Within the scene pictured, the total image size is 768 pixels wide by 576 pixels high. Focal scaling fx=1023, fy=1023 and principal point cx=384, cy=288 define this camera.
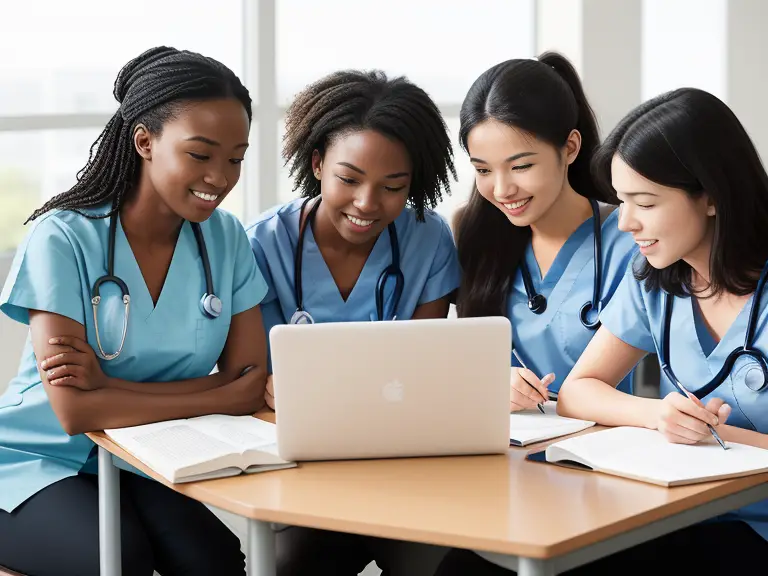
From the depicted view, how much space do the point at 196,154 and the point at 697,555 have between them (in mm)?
1057

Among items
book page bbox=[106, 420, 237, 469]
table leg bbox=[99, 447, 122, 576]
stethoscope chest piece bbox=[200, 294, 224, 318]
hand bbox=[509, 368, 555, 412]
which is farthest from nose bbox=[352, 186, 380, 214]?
table leg bbox=[99, 447, 122, 576]

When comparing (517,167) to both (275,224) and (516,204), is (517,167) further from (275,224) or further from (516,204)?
(275,224)

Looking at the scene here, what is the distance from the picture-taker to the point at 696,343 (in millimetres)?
1715

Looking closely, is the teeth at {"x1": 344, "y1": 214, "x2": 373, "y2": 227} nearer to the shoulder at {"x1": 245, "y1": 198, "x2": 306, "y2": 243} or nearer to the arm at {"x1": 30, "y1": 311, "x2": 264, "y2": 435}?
the shoulder at {"x1": 245, "y1": 198, "x2": 306, "y2": 243}

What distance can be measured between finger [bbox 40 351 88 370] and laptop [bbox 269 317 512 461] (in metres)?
0.43

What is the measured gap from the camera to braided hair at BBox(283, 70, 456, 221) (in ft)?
6.64

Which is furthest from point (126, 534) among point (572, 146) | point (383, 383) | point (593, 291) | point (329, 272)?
point (572, 146)

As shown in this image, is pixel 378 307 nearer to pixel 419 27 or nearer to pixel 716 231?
pixel 716 231

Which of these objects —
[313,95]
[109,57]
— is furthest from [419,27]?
[313,95]

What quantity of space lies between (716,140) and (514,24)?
2600mm

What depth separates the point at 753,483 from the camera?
1409 millimetres

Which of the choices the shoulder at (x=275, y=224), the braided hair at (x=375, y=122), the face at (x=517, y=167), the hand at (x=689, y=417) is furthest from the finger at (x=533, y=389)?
the shoulder at (x=275, y=224)

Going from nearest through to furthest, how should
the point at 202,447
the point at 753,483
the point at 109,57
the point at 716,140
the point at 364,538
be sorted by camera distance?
the point at 753,483 < the point at 202,447 < the point at 716,140 < the point at 364,538 < the point at 109,57

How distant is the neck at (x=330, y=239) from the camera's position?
2.15 metres
